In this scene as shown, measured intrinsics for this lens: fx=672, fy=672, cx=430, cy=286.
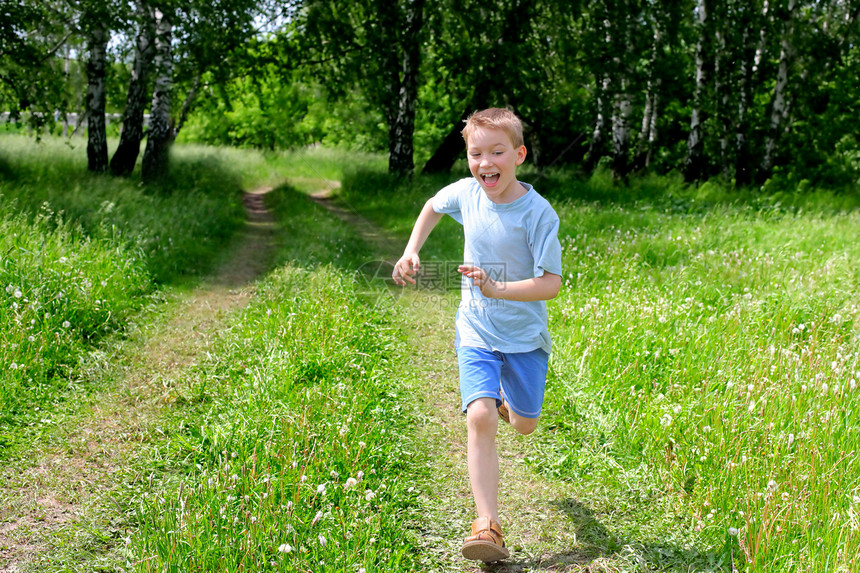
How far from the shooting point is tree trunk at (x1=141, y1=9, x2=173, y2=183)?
46.7 feet

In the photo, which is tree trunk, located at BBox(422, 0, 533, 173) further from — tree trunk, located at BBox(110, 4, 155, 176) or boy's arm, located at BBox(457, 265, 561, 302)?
boy's arm, located at BBox(457, 265, 561, 302)

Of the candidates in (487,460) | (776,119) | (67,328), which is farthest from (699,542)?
(776,119)

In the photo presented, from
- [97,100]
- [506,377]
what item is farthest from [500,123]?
[97,100]

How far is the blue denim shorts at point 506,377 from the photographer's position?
3.29 meters

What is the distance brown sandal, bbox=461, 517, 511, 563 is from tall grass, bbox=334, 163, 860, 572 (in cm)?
58

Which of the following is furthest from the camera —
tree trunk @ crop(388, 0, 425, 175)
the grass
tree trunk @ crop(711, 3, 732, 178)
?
tree trunk @ crop(711, 3, 732, 178)

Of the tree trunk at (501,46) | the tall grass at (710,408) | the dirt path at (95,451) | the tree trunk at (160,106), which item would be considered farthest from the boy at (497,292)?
the tree trunk at (501,46)

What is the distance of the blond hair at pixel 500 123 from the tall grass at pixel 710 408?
187 cm

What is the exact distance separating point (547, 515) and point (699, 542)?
0.78 metres

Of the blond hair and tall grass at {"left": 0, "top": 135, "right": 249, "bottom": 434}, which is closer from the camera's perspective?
the blond hair

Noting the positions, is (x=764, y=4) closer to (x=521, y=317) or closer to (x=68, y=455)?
(x=521, y=317)

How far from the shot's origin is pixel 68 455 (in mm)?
4086

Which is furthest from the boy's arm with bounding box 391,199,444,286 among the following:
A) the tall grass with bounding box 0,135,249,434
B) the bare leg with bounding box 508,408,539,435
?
the tall grass with bounding box 0,135,249,434

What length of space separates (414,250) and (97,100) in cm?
1328
